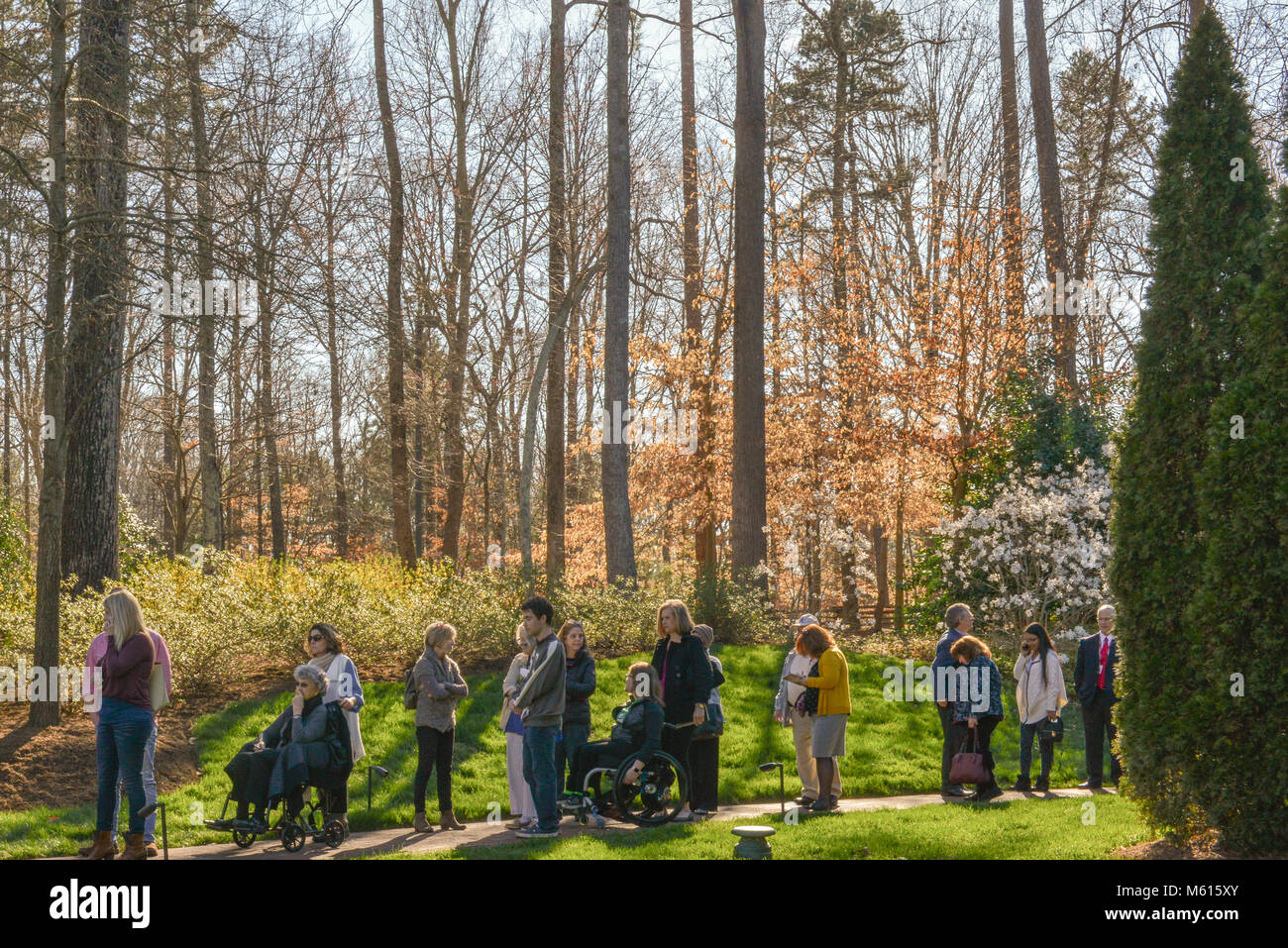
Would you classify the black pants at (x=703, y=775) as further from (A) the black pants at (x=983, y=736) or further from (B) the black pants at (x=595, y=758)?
(A) the black pants at (x=983, y=736)

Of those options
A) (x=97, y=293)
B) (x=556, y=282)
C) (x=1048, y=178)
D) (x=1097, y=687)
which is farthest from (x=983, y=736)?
(x=556, y=282)

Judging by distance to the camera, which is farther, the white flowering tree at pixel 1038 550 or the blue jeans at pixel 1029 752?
the white flowering tree at pixel 1038 550

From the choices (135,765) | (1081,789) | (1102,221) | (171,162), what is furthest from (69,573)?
(1102,221)

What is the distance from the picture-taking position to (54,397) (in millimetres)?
10797

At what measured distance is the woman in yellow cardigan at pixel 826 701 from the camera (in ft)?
33.5

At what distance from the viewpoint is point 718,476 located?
2492 cm

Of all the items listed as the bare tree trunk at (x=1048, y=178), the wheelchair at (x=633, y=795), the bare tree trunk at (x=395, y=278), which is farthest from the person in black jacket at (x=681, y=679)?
the bare tree trunk at (x=395, y=278)

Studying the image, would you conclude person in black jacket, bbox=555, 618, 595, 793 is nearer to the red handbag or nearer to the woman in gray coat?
the woman in gray coat

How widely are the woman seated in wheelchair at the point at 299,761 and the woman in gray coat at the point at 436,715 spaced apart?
709mm

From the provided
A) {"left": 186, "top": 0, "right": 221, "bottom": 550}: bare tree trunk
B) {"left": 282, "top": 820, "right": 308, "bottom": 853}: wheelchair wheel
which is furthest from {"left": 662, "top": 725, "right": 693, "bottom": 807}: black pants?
{"left": 186, "top": 0, "right": 221, "bottom": 550}: bare tree trunk

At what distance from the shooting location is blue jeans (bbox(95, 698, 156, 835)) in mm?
8273

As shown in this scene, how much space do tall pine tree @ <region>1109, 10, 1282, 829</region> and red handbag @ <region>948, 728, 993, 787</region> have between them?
3.13 m

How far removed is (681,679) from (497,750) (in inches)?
131
